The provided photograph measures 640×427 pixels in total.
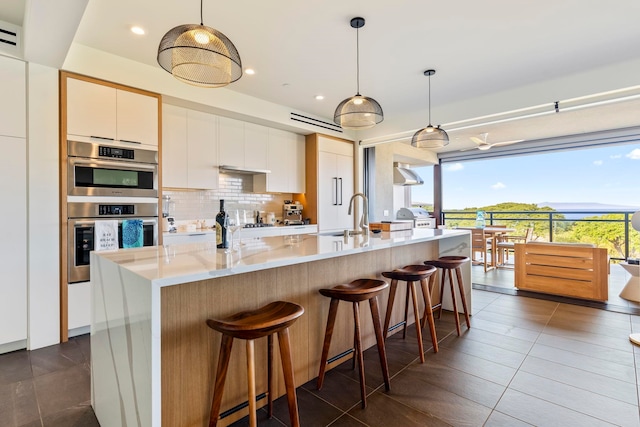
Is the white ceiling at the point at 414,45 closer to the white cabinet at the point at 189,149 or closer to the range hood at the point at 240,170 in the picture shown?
the white cabinet at the point at 189,149

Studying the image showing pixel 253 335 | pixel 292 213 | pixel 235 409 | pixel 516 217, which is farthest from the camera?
pixel 516 217

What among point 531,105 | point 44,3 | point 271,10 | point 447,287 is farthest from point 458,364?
point 44,3

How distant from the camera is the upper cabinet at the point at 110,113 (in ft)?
9.57

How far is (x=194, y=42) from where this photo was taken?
168cm

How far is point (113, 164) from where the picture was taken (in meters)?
3.15

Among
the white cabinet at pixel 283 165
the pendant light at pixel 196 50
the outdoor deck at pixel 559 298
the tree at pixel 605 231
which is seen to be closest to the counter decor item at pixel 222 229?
the pendant light at pixel 196 50

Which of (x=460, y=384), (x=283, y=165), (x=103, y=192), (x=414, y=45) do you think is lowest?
(x=460, y=384)

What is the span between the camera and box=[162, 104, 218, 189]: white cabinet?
382 cm

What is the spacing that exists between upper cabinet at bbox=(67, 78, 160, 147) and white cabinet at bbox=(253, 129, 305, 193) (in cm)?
178

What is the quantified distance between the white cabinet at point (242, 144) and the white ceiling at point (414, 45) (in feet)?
1.80

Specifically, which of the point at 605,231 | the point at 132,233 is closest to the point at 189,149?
the point at 132,233

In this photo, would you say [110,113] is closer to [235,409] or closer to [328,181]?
[235,409]

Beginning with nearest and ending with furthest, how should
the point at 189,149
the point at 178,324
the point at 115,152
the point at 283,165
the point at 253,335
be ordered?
the point at 253,335, the point at 178,324, the point at 115,152, the point at 189,149, the point at 283,165

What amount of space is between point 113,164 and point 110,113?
1.65 feet
